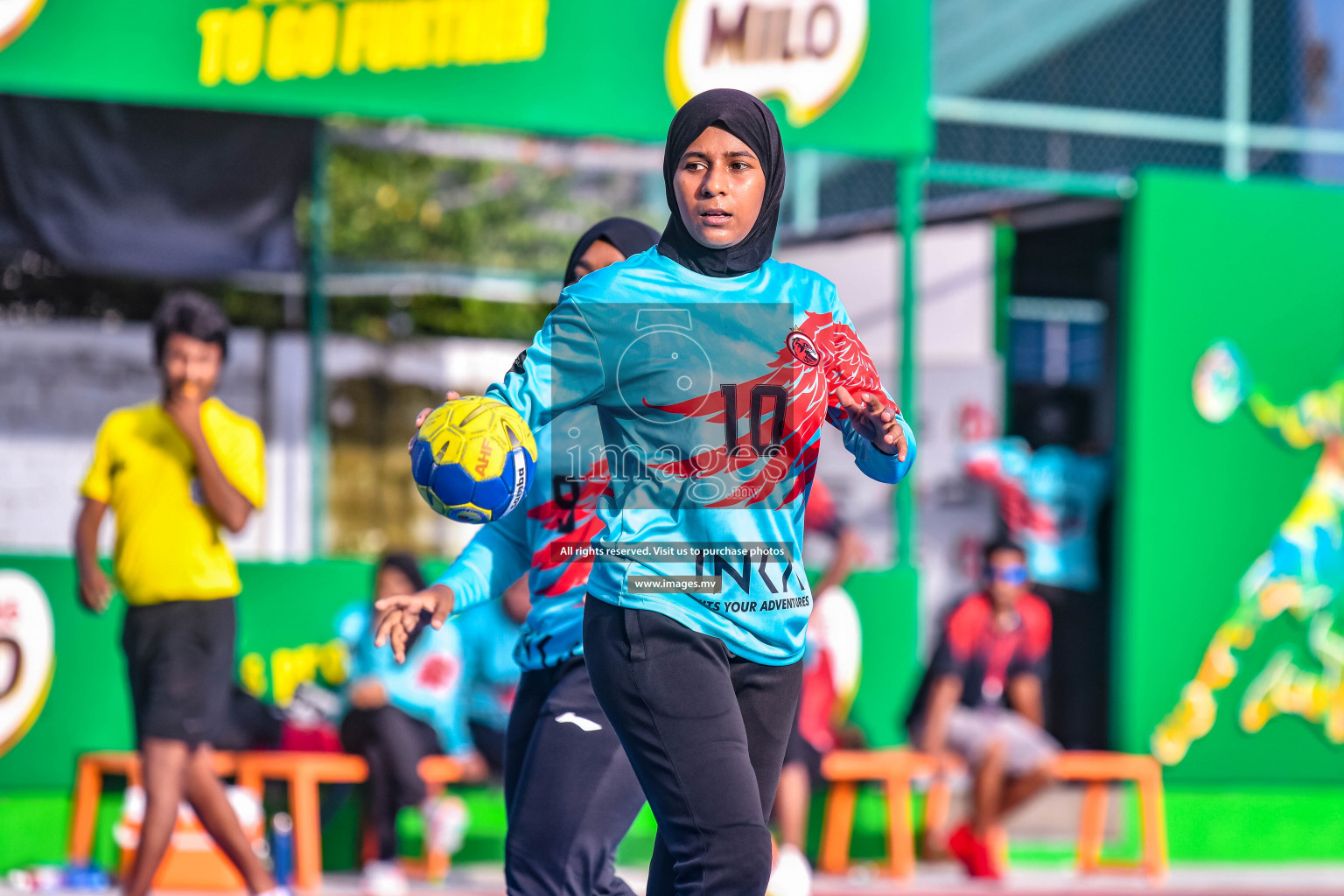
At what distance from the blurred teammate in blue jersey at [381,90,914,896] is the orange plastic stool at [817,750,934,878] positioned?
14.6 feet

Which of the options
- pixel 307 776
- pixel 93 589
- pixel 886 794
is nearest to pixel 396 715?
pixel 307 776

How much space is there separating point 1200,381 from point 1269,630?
4.53ft

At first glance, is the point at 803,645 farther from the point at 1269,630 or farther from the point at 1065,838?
the point at 1269,630

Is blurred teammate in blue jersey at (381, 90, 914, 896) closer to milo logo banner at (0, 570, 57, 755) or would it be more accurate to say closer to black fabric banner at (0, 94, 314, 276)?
milo logo banner at (0, 570, 57, 755)

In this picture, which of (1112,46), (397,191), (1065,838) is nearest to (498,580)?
(1065,838)

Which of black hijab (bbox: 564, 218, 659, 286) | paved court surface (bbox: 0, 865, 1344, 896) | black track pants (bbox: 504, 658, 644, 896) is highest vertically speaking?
Answer: black hijab (bbox: 564, 218, 659, 286)

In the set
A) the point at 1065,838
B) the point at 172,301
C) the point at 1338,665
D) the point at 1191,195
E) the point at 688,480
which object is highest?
the point at 1191,195

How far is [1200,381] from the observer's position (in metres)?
8.77

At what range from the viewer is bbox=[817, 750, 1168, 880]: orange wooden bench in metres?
7.72

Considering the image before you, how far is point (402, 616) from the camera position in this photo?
128 inches

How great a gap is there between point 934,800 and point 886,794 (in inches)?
14.8

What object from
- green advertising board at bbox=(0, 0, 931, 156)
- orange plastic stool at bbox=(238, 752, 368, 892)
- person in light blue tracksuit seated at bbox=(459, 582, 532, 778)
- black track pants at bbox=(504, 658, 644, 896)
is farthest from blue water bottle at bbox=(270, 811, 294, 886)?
black track pants at bbox=(504, 658, 644, 896)

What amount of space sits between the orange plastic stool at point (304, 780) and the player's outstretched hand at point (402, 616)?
399 cm

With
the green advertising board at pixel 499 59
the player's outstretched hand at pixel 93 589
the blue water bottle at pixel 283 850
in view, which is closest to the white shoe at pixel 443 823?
the blue water bottle at pixel 283 850
